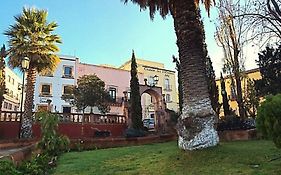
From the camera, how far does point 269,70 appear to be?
17.6 metres

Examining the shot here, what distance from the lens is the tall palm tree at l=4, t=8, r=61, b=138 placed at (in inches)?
813

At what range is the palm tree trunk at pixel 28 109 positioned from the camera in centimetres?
2020

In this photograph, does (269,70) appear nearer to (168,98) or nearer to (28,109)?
(28,109)

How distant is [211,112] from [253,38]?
23.1 ft

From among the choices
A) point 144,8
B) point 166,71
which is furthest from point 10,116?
point 166,71

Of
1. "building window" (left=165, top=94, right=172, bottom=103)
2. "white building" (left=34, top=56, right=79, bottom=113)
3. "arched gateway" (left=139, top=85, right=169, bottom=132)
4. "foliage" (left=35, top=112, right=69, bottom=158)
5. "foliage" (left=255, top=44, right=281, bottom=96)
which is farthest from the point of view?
"building window" (left=165, top=94, right=172, bottom=103)

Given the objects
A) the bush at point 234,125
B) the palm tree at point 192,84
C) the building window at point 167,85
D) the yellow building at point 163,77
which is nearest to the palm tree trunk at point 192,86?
the palm tree at point 192,84

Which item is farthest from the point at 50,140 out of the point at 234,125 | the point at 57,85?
the point at 57,85

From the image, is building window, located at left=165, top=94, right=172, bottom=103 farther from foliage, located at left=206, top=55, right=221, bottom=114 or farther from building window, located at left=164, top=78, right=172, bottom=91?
foliage, located at left=206, top=55, right=221, bottom=114

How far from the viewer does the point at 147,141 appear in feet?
55.1

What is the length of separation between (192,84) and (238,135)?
22.6ft

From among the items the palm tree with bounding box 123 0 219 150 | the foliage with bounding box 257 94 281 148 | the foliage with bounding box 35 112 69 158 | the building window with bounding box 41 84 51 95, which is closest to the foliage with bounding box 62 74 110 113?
the building window with bounding box 41 84 51 95

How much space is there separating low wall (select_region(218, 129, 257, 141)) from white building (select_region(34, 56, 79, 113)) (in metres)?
28.8

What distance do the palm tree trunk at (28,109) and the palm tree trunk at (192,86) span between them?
15.3 metres
